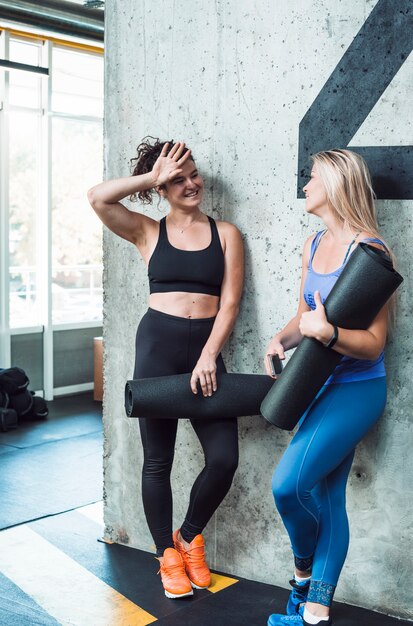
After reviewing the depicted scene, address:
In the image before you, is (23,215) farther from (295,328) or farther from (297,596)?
(297,596)

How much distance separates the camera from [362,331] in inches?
101

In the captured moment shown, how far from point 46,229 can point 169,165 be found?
418 centimetres

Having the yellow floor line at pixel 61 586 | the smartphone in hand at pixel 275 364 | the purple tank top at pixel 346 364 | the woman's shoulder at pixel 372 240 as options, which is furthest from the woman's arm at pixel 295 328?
the yellow floor line at pixel 61 586

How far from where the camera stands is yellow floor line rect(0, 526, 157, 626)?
9.92 feet

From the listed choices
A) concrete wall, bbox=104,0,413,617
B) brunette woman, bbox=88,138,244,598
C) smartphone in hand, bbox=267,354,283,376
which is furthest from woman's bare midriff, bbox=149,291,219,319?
smartphone in hand, bbox=267,354,283,376

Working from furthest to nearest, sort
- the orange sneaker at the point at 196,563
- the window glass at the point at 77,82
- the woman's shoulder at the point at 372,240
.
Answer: the window glass at the point at 77,82, the orange sneaker at the point at 196,563, the woman's shoulder at the point at 372,240

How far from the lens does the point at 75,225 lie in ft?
24.6

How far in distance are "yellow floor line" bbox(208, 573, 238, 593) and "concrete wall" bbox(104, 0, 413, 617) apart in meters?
0.06

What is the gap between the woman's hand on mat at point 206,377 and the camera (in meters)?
3.10

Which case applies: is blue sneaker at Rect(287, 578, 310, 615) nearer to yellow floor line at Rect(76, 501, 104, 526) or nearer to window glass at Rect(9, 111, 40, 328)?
yellow floor line at Rect(76, 501, 104, 526)

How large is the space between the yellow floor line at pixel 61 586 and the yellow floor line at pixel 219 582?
1.15 feet

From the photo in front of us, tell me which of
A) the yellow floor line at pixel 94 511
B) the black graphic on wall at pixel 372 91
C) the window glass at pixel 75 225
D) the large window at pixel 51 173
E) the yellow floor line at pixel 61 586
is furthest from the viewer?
the window glass at pixel 75 225

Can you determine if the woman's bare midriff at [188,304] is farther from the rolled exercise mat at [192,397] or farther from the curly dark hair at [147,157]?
the curly dark hair at [147,157]

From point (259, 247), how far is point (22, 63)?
4.24m
